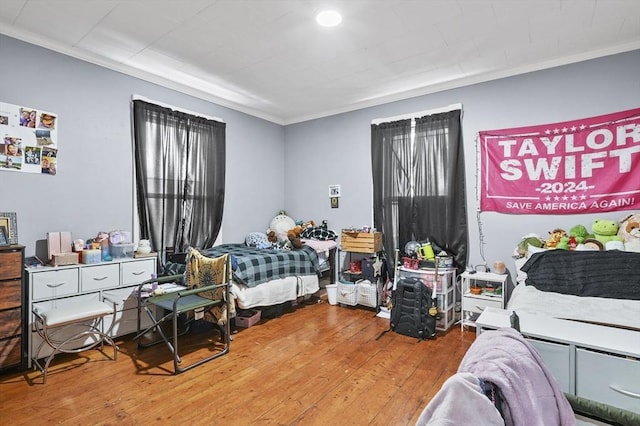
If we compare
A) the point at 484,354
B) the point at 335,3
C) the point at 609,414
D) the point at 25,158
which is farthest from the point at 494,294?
the point at 25,158

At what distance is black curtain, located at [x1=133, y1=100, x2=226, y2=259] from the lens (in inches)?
138

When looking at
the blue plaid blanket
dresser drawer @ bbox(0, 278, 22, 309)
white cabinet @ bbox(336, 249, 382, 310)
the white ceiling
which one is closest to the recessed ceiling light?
the white ceiling

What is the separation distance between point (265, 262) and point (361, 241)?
1.25m

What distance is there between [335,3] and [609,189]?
2.88 metres

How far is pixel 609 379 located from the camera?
1352 millimetres

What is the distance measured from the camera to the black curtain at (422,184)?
148 inches

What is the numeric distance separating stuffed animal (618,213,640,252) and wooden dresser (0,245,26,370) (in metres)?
4.77

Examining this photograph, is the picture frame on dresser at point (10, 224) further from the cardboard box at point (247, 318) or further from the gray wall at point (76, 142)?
the cardboard box at point (247, 318)

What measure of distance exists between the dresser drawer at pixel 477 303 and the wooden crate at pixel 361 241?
1191 mm

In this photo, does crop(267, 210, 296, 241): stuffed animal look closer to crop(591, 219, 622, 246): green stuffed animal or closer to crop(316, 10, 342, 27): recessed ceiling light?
crop(316, 10, 342, 27): recessed ceiling light

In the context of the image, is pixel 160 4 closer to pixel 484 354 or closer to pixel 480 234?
pixel 484 354

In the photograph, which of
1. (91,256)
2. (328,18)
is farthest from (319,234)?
(328,18)

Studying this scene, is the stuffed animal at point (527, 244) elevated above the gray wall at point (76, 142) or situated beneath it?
situated beneath

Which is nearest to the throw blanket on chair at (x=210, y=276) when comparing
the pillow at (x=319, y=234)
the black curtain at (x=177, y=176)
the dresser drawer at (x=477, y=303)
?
the black curtain at (x=177, y=176)
